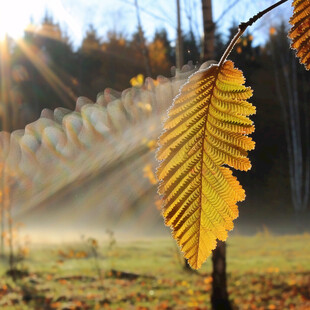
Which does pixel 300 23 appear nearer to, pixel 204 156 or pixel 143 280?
pixel 204 156

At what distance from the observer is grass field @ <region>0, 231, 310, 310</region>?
4.05 m

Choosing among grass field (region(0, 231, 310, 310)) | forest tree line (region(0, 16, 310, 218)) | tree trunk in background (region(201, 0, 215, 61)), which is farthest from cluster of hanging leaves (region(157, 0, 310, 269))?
forest tree line (region(0, 16, 310, 218))

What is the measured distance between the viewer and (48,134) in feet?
0.85

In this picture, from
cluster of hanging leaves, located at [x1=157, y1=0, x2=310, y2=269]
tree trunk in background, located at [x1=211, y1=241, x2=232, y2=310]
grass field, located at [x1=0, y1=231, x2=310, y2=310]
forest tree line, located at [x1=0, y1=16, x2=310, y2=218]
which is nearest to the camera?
cluster of hanging leaves, located at [x1=157, y1=0, x2=310, y2=269]

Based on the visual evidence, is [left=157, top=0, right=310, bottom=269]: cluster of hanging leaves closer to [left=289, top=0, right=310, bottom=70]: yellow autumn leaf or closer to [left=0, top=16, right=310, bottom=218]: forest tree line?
[left=289, top=0, right=310, bottom=70]: yellow autumn leaf

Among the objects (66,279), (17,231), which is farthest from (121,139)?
(17,231)

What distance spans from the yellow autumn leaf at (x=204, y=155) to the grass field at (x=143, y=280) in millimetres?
3881

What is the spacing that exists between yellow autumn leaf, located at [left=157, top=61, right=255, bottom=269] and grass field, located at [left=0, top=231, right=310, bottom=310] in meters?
3.88

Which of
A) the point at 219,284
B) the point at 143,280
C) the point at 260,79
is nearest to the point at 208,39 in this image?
the point at 219,284

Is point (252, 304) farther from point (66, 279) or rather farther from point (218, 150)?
point (218, 150)

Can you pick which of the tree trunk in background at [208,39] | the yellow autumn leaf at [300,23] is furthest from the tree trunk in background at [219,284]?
the yellow autumn leaf at [300,23]

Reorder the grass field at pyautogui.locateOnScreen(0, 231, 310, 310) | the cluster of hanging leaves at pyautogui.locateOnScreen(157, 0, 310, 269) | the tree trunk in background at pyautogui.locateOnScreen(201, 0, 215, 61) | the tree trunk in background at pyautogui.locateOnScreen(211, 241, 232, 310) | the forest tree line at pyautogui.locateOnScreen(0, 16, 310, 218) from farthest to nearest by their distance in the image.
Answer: the forest tree line at pyautogui.locateOnScreen(0, 16, 310, 218)
the grass field at pyautogui.locateOnScreen(0, 231, 310, 310)
the tree trunk in background at pyautogui.locateOnScreen(211, 241, 232, 310)
the tree trunk in background at pyautogui.locateOnScreen(201, 0, 215, 61)
the cluster of hanging leaves at pyautogui.locateOnScreen(157, 0, 310, 269)

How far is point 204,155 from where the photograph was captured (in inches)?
8.4

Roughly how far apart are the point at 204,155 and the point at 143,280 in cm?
487
